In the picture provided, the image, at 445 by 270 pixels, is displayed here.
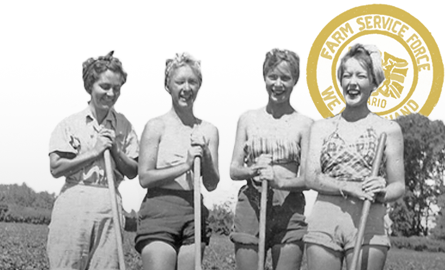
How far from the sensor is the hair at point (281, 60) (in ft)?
18.2

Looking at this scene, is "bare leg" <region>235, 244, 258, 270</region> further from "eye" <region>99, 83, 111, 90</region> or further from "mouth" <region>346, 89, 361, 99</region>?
"eye" <region>99, 83, 111, 90</region>

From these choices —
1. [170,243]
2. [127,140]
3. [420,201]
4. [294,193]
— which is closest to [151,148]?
[127,140]

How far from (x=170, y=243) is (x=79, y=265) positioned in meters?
0.70

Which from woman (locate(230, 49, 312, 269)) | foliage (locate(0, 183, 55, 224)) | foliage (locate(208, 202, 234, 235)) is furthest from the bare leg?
foliage (locate(0, 183, 55, 224))

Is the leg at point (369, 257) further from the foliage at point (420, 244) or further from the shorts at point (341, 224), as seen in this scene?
the foliage at point (420, 244)

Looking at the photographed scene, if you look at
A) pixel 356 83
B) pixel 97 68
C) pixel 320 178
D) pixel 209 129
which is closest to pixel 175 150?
pixel 209 129

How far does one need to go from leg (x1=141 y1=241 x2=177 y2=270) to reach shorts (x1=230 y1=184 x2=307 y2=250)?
522 millimetres

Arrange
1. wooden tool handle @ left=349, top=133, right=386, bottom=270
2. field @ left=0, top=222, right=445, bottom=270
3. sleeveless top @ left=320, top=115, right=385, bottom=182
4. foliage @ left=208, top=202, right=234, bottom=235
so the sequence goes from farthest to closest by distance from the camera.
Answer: field @ left=0, top=222, right=445, bottom=270
foliage @ left=208, top=202, right=234, bottom=235
sleeveless top @ left=320, top=115, right=385, bottom=182
wooden tool handle @ left=349, top=133, right=386, bottom=270

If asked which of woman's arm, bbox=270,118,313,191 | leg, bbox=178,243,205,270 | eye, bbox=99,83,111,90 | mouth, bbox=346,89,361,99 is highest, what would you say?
eye, bbox=99,83,111,90

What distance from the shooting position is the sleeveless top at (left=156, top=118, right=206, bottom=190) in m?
5.51

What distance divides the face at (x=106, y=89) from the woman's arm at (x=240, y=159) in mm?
975

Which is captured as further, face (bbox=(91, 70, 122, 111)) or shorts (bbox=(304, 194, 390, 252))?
face (bbox=(91, 70, 122, 111))

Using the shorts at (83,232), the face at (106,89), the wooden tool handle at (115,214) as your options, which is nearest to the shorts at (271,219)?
the wooden tool handle at (115,214)

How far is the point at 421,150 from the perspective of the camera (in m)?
34.4
